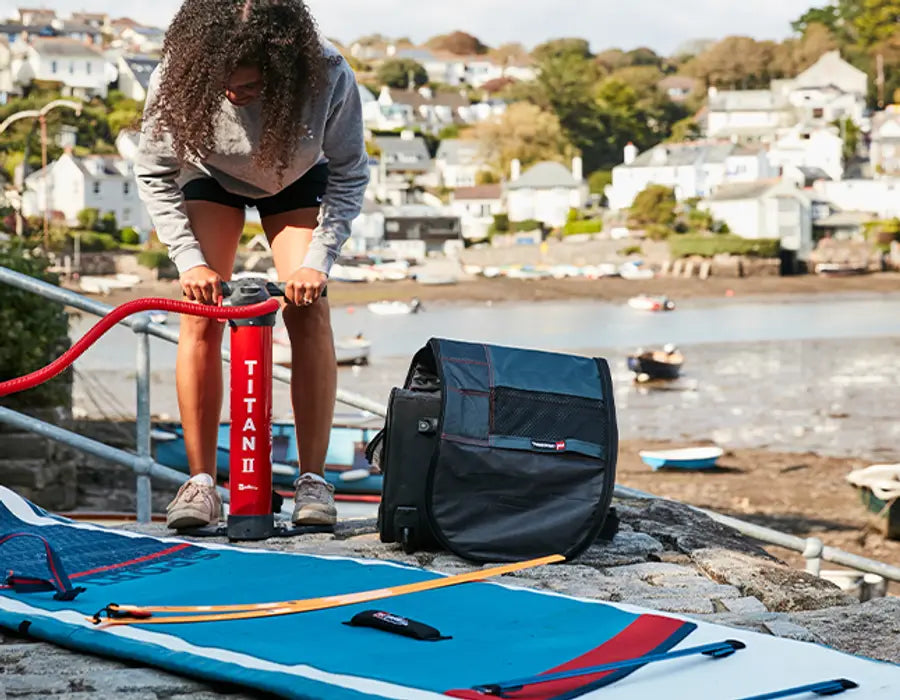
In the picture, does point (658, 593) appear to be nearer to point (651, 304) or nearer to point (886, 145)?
point (651, 304)

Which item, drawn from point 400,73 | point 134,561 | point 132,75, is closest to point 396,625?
point 134,561

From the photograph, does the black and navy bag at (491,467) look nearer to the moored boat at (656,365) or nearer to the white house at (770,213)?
the moored boat at (656,365)

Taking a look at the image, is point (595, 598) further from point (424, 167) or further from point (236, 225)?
point (424, 167)

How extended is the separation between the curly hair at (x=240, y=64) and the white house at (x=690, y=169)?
3411 inches

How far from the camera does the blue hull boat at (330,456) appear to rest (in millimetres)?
11117

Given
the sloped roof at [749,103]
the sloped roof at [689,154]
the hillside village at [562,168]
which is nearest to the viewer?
the hillside village at [562,168]

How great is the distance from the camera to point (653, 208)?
82500 millimetres

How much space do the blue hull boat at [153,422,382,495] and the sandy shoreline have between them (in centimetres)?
4288

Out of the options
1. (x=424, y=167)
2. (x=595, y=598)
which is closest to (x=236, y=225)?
(x=595, y=598)

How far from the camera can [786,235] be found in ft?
240

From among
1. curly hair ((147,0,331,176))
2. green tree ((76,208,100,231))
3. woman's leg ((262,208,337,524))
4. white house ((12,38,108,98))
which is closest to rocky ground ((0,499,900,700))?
woman's leg ((262,208,337,524))

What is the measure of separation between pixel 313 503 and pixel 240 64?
1182mm

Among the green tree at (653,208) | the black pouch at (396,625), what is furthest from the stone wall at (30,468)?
the green tree at (653,208)

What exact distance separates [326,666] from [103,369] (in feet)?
95.2
